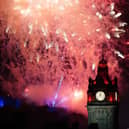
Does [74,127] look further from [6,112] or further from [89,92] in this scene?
[89,92]

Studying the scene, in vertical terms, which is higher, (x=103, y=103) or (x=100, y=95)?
(x=100, y=95)

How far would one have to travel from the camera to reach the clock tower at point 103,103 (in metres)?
105

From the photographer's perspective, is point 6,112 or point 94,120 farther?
point 94,120

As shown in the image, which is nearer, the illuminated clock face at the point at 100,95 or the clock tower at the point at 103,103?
the clock tower at the point at 103,103

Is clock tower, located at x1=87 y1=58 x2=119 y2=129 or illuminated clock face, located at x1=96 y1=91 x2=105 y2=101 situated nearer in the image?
clock tower, located at x1=87 y1=58 x2=119 y2=129

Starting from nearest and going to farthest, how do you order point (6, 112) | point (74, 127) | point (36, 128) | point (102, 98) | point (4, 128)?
point (74, 127) → point (4, 128) → point (36, 128) → point (6, 112) → point (102, 98)

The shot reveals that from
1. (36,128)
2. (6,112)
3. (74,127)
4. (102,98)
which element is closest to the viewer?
(74,127)

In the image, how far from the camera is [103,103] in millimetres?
105062

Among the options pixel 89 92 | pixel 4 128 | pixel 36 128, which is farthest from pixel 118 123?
pixel 4 128

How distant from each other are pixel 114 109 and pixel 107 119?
10.3 feet

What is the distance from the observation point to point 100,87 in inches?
4220

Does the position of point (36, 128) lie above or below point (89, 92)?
below

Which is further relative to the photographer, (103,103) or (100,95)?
(100,95)

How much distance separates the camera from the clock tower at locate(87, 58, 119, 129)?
105 meters
